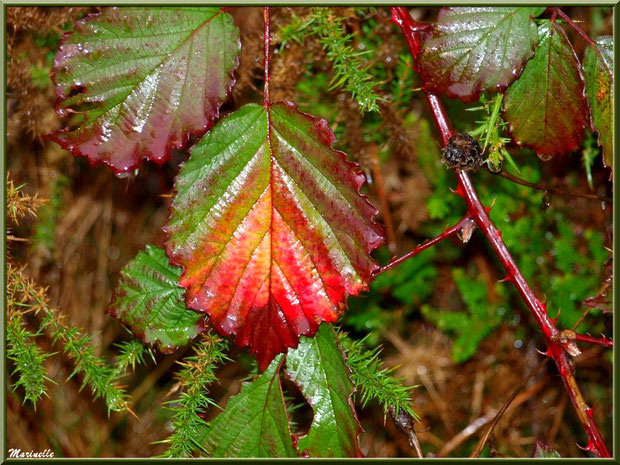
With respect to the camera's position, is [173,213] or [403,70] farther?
[403,70]

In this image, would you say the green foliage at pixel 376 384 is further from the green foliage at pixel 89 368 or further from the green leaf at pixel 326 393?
the green foliage at pixel 89 368

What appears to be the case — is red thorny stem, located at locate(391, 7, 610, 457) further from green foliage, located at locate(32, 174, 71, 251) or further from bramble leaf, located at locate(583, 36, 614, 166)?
green foliage, located at locate(32, 174, 71, 251)

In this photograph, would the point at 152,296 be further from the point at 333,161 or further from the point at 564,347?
the point at 564,347

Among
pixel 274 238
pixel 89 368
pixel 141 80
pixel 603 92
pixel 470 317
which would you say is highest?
pixel 141 80

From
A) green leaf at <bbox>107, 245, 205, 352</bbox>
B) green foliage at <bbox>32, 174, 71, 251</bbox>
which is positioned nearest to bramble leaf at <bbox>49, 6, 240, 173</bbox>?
green leaf at <bbox>107, 245, 205, 352</bbox>


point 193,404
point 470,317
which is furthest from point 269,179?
point 470,317

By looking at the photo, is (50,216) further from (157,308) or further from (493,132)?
(493,132)

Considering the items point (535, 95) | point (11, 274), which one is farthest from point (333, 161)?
point (11, 274)

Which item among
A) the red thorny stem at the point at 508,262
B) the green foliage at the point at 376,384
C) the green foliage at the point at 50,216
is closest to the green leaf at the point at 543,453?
the red thorny stem at the point at 508,262

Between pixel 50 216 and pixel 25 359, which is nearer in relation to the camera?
pixel 25 359
